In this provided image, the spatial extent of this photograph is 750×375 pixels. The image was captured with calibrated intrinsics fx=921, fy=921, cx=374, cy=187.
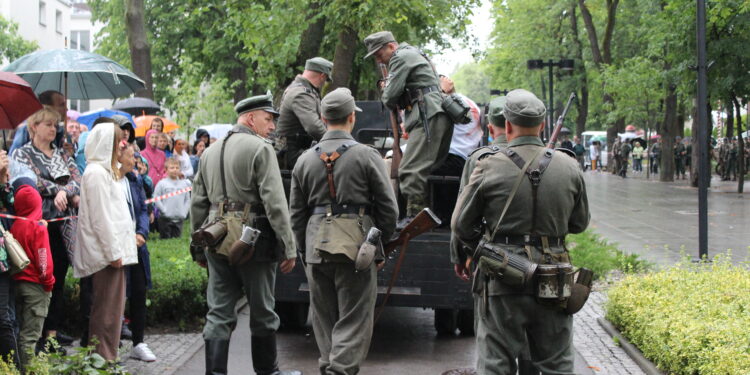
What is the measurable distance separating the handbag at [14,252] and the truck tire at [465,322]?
417 cm

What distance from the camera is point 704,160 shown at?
1259 centimetres

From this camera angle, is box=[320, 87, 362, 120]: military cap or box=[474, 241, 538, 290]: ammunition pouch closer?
box=[474, 241, 538, 290]: ammunition pouch

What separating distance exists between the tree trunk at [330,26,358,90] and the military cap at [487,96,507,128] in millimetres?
11703

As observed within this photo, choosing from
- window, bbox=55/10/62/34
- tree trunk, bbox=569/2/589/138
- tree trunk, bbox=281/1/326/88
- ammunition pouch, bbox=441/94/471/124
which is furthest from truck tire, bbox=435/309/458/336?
window, bbox=55/10/62/34

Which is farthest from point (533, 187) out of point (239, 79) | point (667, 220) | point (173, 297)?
point (239, 79)

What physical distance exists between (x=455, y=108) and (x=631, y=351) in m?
2.52

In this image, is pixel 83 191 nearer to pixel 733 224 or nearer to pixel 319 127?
pixel 319 127

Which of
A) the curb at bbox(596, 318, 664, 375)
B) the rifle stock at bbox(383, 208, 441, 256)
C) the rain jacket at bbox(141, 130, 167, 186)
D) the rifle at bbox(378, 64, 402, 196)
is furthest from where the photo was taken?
the rain jacket at bbox(141, 130, 167, 186)

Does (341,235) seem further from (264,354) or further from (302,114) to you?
(302,114)

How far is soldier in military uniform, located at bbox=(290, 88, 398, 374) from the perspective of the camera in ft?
19.6

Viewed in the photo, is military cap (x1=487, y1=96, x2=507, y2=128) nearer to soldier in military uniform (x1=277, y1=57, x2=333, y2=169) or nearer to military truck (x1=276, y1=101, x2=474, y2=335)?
military truck (x1=276, y1=101, x2=474, y2=335)

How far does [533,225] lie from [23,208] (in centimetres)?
337

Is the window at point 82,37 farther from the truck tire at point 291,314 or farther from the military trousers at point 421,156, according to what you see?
the military trousers at point 421,156

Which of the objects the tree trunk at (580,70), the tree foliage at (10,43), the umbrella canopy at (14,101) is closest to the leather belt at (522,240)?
the umbrella canopy at (14,101)
